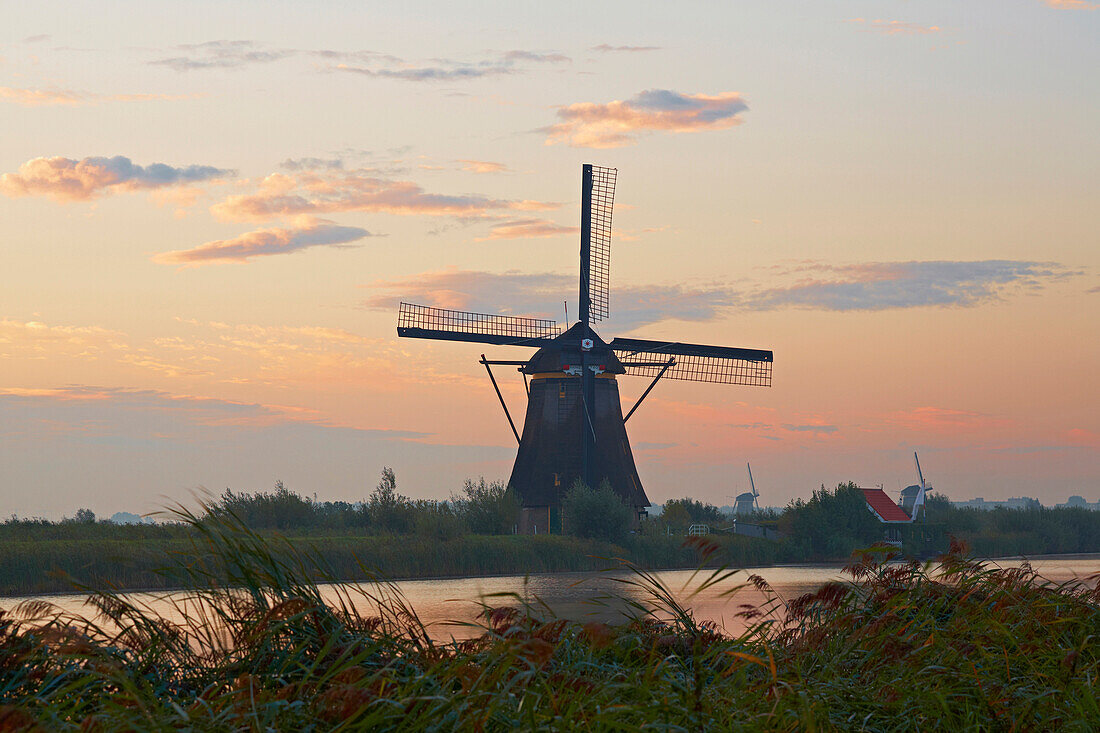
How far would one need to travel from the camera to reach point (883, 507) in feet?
168

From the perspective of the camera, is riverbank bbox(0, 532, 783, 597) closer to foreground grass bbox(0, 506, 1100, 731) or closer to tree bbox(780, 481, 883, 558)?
tree bbox(780, 481, 883, 558)

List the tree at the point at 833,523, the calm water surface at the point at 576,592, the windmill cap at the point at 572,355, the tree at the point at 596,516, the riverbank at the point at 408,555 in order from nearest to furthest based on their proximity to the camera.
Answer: the calm water surface at the point at 576,592 < the riverbank at the point at 408,555 < the tree at the point at 596,516 < the windmill cap at the point at 572,355 < the tree at the point at 833,523

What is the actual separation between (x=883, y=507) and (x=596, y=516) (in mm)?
17759

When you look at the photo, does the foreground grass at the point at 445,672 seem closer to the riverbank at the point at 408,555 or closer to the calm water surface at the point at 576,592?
the calm water surface at the point at 576,592

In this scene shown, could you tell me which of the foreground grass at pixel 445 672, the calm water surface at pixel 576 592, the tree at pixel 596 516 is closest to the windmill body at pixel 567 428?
the tree at pixel 596 516

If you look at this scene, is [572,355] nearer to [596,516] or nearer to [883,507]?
[596,516]

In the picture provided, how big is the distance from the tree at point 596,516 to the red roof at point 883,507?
15.1m

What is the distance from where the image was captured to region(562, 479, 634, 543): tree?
39.7m

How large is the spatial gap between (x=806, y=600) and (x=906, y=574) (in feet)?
7.58

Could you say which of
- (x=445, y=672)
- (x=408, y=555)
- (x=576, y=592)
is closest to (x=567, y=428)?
(x=408, y=555)

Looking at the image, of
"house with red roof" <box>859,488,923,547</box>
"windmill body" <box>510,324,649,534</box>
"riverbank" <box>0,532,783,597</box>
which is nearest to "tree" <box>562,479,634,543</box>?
"riverbank" <box>0,532,783,597</box>

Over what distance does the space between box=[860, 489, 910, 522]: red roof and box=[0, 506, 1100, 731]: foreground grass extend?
4372 centimetres

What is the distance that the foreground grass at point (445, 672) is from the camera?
469 cm

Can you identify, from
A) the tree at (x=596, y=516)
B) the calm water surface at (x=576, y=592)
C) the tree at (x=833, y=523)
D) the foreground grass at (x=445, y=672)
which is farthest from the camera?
the tree at (x=833, y=523)
